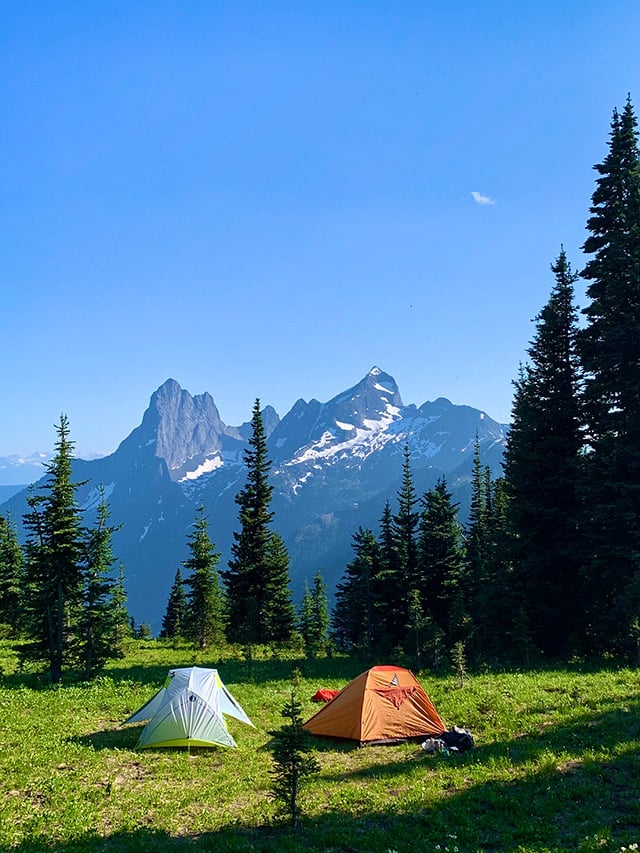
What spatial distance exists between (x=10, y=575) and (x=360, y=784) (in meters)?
48.0

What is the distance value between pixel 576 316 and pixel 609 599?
14063mm

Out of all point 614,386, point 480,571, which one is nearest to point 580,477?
point 614,386

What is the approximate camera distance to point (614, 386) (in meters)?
24.2

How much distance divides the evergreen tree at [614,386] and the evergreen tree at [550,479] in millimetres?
1439

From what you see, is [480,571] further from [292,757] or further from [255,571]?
[292,757]

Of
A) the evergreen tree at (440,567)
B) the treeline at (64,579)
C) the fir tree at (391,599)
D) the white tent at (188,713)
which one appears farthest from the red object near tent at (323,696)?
the evergreen tree at (440,567)

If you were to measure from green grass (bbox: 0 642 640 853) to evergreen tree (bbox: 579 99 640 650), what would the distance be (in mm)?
5502

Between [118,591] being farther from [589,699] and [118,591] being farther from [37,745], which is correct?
[589,699]

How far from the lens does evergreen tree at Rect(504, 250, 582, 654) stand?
2709 cm

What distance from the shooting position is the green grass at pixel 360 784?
967cm

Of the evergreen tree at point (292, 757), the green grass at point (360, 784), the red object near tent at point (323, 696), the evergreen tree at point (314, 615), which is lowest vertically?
the evergreen tree at point (314, 615)

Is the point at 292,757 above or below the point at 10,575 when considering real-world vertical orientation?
below

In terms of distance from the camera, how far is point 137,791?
12383 millimetres

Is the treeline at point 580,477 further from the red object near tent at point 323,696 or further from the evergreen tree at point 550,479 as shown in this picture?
the red object near tent at point 323,696
